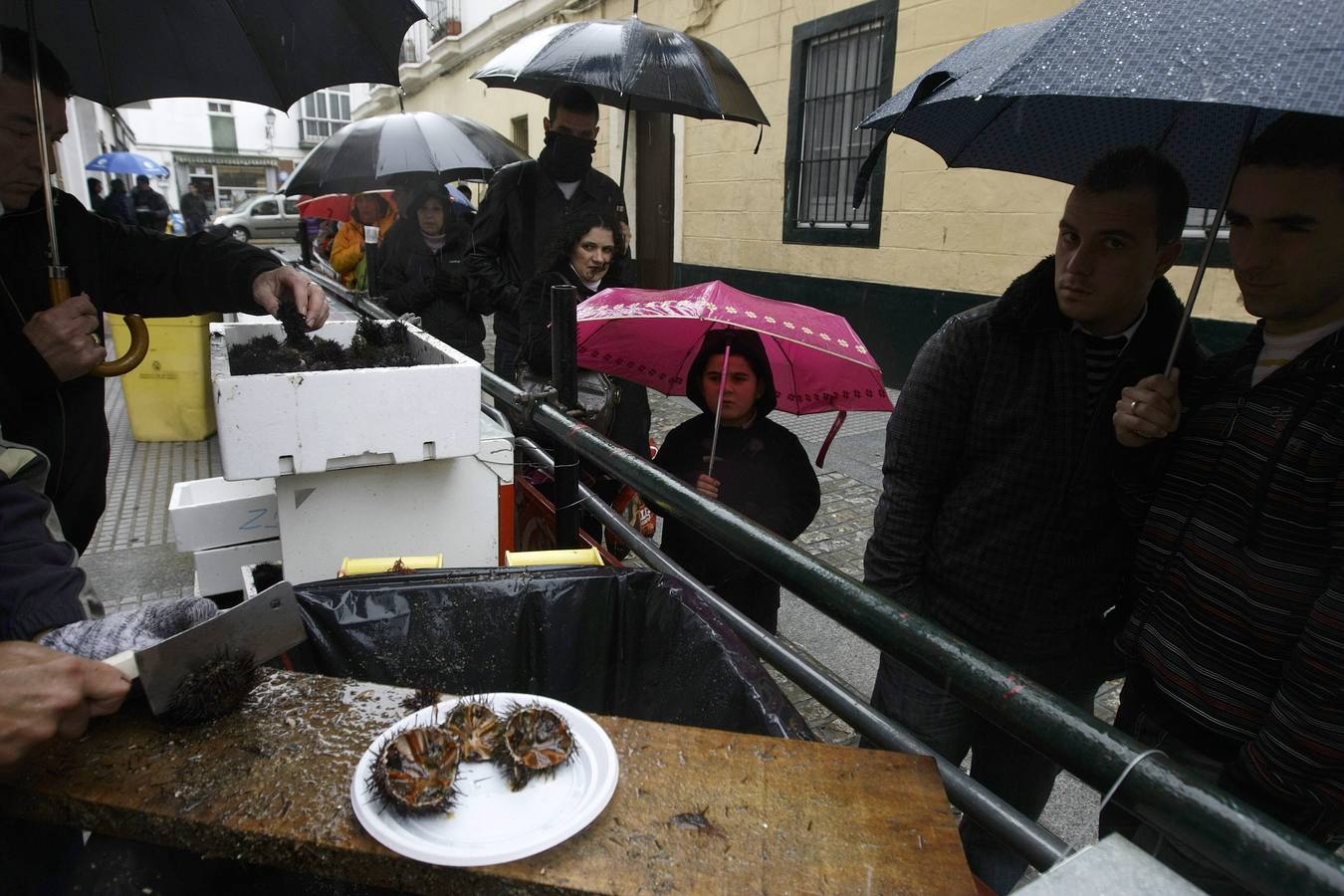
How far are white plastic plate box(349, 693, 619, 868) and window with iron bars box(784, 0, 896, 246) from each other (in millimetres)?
7421

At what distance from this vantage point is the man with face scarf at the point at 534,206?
13.0 ft

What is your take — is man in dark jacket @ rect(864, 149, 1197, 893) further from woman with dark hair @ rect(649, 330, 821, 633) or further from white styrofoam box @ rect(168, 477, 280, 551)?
white styrofoam box @ rect(168, 477, 280, 551)

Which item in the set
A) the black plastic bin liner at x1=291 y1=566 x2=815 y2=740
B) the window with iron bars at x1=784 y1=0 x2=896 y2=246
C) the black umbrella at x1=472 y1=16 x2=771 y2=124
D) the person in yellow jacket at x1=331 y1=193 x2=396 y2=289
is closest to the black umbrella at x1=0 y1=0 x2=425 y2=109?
the black umbrella at x1=472 y1=16 x2=771 y2=124

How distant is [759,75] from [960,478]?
8.58m

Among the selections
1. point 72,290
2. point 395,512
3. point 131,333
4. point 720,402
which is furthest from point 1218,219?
point 72,290

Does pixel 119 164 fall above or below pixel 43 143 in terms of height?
above

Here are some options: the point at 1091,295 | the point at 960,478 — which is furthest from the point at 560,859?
the point at 1091,295

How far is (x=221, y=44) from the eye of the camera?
2.73 m

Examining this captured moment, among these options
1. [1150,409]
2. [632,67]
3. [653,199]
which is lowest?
[1150,409]

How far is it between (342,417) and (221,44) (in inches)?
61.5

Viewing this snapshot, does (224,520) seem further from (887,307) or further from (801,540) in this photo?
(887,307)

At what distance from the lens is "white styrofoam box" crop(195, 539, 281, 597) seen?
8.83ft

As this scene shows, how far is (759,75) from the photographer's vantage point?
9188mm

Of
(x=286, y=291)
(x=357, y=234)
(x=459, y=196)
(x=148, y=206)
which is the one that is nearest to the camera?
(x=286, y=291)
